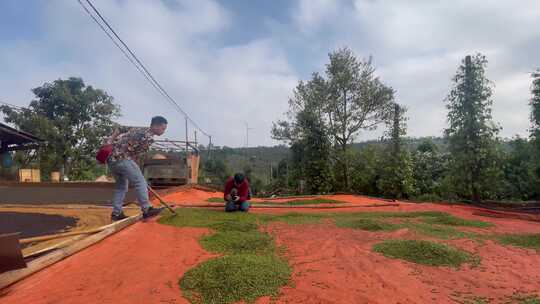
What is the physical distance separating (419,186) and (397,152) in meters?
1.65

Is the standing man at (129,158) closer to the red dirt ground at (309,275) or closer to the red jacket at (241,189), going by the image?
the red dirt ground at (309,275)

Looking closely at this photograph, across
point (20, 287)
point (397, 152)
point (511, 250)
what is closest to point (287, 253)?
point (20, 287)

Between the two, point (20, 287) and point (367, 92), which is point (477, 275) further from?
point (367, 92)

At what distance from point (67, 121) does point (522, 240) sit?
67.5 ft

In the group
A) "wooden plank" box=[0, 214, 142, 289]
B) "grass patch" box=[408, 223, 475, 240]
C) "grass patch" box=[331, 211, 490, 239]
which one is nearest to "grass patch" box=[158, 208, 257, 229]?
"wooden plank" box=[0, 214, 142, 289]

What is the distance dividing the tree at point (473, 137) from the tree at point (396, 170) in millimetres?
2398

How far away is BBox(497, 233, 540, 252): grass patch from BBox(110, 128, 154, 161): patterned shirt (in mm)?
4673

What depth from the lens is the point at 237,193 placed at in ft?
20.6

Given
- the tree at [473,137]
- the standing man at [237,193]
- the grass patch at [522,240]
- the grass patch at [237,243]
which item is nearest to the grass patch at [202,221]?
the grass patch at [237,243]

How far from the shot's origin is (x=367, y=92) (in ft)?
49.9

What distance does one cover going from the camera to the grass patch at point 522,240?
3674mm

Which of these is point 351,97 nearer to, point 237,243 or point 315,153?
point 315,153

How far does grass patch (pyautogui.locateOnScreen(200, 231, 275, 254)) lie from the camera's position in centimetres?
321

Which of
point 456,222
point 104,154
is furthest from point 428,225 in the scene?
point 104,154
